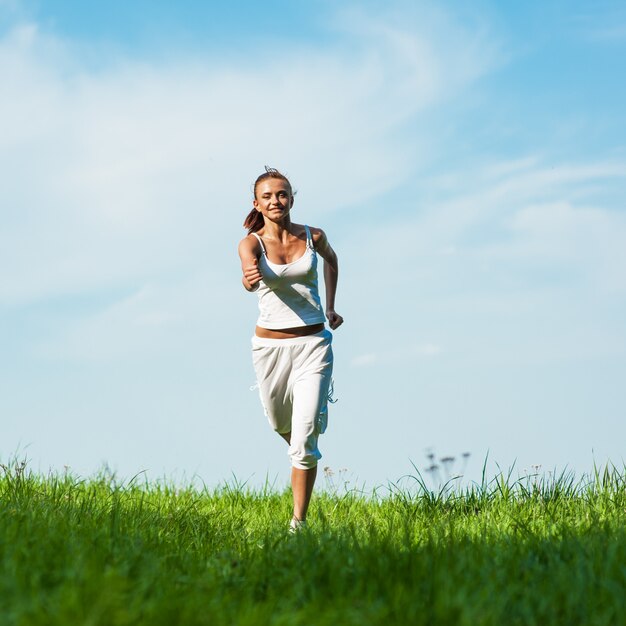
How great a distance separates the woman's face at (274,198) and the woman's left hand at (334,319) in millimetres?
986

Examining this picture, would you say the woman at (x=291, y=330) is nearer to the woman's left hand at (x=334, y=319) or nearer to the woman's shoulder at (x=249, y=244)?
the woman's shoulder at (x=249, y=244)

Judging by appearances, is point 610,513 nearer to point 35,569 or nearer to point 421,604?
point 421,604

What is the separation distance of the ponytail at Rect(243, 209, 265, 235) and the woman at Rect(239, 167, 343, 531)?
0.42 feet

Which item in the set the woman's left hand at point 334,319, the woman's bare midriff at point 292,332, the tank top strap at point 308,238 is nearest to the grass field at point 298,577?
the woman's bare midriff at point 292,332

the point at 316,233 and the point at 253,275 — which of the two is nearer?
the point at 253,275

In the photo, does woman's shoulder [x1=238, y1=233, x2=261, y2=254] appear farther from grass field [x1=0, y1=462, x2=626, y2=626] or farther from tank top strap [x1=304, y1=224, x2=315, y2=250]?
grass field [x1=0, y1=462, x2=626, y2=626]

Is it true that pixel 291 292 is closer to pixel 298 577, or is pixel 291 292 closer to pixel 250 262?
pixel 250 262

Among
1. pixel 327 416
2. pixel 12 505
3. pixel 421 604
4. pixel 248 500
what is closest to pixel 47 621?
pixel 421 604

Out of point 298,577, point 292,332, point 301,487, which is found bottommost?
point 298,577

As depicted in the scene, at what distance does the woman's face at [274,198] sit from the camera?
693cm

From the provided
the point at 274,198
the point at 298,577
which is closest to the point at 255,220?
the point at 274,198

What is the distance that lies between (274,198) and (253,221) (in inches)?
16.4

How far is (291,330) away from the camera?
6.89 meters

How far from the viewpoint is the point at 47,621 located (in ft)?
9.70
